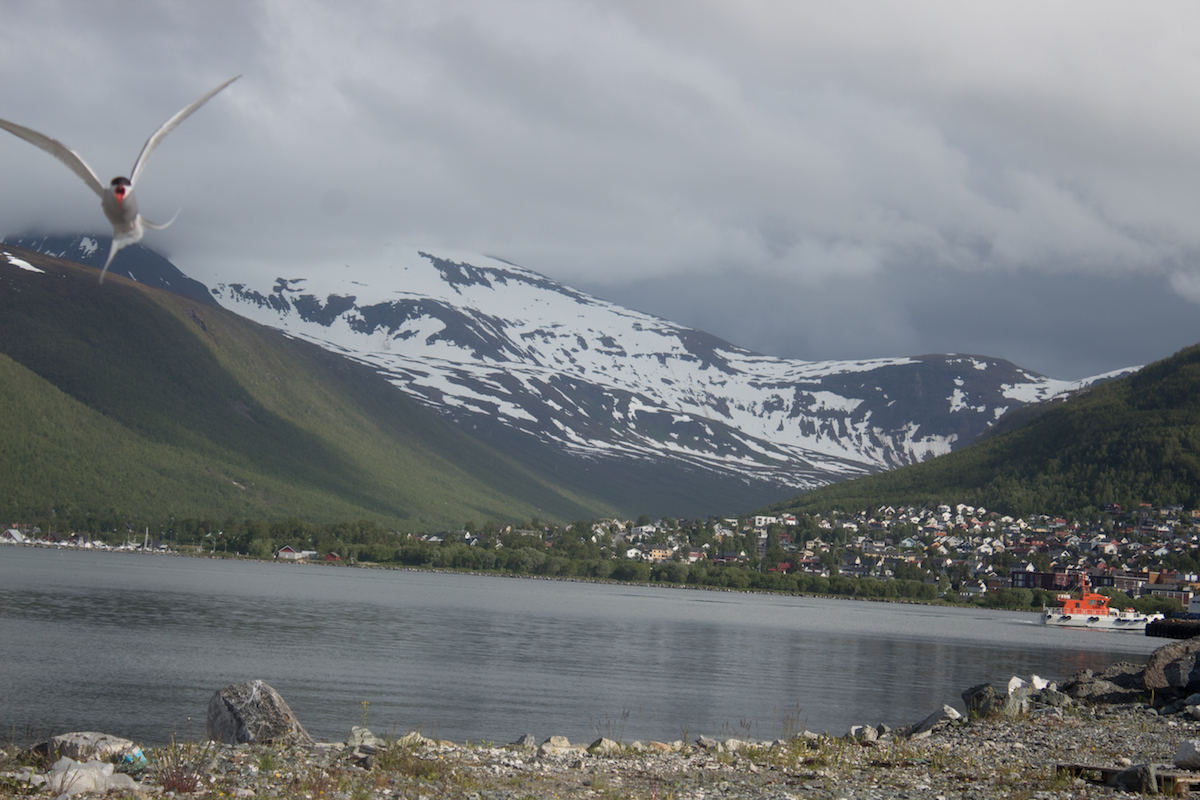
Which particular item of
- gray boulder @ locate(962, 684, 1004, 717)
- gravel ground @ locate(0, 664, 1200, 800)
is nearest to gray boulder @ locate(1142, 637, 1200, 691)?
gray boulder @ locate(962, 684, 1004, 717)

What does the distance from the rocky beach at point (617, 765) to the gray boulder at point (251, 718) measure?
3 cm

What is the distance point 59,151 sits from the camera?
32.3 feet

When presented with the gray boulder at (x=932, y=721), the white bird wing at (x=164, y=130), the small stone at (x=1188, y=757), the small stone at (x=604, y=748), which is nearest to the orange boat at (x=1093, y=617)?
the gray boulder at (x=932, y=721)

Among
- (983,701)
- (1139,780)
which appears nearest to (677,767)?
(1139,780)

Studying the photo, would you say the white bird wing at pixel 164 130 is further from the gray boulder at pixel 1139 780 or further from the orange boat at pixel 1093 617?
the orange boat at pixel 1093 617

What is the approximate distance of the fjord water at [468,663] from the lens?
3816 cm

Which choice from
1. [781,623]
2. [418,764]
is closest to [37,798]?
[418,764]

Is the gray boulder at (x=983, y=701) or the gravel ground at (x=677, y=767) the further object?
the gray boulder at (x=983, y=701)

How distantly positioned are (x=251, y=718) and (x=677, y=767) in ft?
33.1

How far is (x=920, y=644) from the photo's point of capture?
92188 millimetres

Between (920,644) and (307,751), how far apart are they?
78175 millimetres

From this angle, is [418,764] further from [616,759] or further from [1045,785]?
[1045,785]

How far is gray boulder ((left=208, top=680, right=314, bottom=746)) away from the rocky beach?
31 millimetres

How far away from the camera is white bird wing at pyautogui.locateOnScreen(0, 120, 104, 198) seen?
9.68 meters
